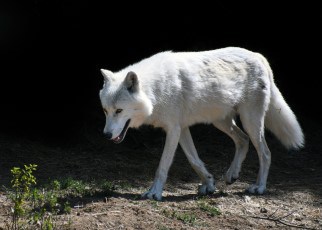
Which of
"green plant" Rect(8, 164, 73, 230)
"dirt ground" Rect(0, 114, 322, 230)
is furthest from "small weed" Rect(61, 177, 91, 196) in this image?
"dirt ground" Rect(0, 114, 322, 230)

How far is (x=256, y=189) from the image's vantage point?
19.8ft

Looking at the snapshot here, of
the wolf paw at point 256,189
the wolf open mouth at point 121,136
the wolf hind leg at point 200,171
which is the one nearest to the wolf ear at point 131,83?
the wolf open mouth at point 121,136

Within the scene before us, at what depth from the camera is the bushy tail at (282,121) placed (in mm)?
6578

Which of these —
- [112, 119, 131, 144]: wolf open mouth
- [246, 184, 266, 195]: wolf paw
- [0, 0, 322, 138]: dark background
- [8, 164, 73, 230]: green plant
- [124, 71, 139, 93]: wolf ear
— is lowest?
[8, 164, 73, 230]: green plant

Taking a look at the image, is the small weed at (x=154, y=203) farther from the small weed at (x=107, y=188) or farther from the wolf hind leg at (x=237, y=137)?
the wolf hind leg at (x=237, y=137)

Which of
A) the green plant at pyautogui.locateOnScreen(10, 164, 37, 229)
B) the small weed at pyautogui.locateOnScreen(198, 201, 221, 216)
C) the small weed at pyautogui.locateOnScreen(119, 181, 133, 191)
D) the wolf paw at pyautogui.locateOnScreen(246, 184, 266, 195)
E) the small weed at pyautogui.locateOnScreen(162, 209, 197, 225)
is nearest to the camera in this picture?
the green plant at pyautogui.locateOnScreen(10, 164, 37, 229)

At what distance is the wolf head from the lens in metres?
5.12

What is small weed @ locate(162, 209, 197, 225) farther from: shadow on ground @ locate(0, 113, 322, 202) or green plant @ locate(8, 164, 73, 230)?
green plant @ locate(8, 164, 73, 230)

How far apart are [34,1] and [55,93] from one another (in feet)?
5.16

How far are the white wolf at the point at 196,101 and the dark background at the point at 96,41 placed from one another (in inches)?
122

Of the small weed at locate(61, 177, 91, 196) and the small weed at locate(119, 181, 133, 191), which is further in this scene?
the small weed at locate(119, 181, 133, 191)

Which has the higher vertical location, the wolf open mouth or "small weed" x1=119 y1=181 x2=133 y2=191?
the wolf open mouth

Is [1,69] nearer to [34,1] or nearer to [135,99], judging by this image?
[34,1]

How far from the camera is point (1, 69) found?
9156mm
